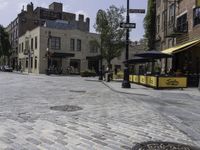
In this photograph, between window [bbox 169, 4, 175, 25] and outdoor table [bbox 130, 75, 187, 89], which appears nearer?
outdoor table [bbox 130, 75, 187, 89]

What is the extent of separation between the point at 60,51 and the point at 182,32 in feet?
115

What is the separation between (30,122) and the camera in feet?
29.8

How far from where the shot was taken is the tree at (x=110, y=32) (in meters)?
43.2

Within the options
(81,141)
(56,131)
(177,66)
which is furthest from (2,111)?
(177,66)

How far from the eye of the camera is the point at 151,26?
146 ft

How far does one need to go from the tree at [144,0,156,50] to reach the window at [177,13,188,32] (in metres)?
10.9

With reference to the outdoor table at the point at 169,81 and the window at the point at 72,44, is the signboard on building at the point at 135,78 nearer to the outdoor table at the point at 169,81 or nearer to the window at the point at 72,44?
the outdoor table at the point at 169,81

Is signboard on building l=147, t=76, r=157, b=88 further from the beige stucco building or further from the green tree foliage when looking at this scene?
the green tree foliage

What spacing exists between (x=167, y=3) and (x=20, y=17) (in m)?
53.2

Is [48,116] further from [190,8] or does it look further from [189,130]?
[190,8]

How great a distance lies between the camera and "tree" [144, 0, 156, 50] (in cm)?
4441

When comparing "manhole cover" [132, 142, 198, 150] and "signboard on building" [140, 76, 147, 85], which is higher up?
"signboard on building" [140, 76, 147, 85]

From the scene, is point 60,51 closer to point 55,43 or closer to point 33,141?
point 55,43

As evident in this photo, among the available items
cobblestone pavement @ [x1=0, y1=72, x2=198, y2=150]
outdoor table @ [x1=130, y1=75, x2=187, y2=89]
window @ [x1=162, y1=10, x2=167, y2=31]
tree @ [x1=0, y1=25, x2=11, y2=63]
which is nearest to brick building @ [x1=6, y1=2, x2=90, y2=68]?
tree @ [x1=0, y1=25, x2=11, y2=63]
